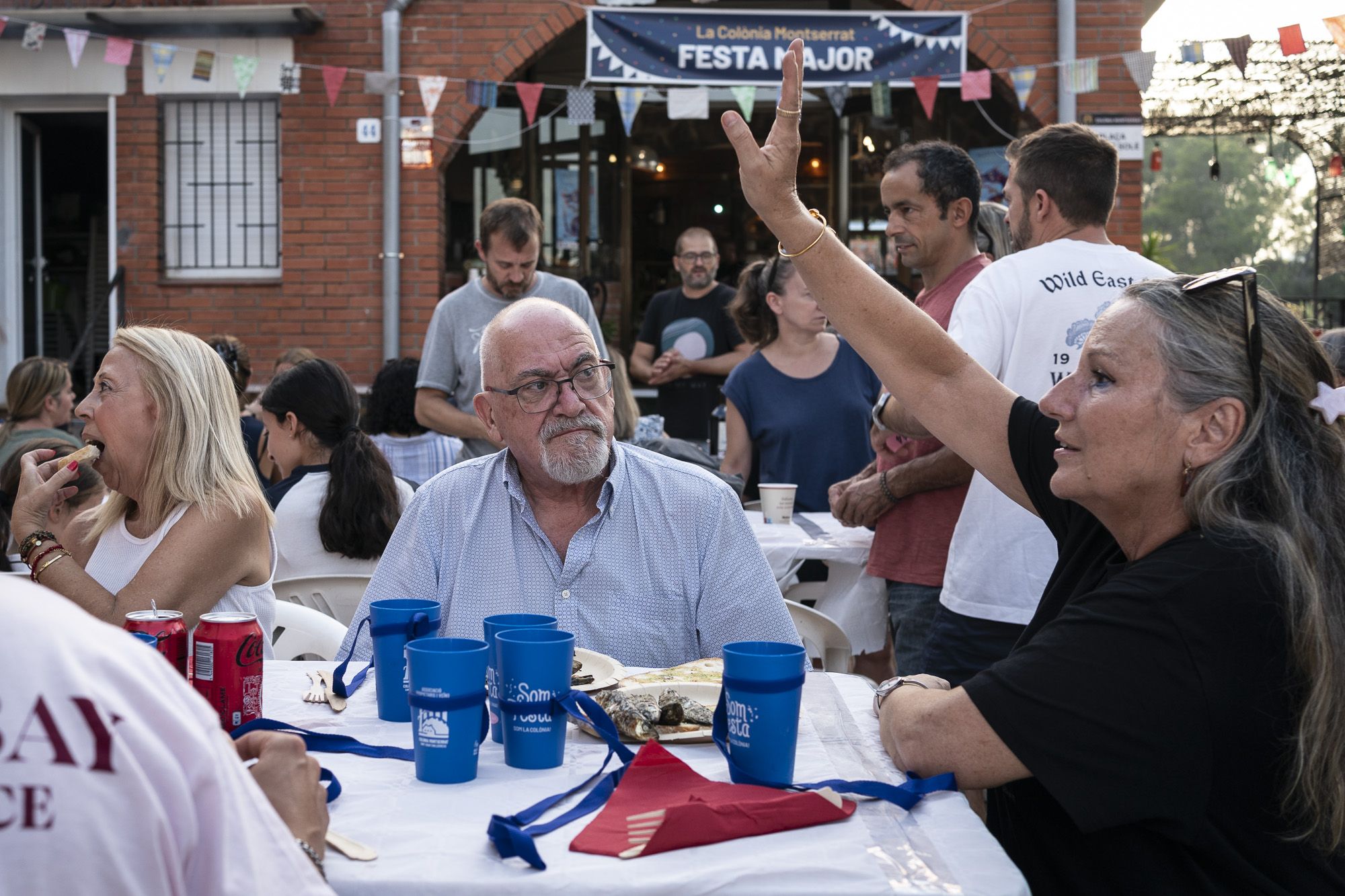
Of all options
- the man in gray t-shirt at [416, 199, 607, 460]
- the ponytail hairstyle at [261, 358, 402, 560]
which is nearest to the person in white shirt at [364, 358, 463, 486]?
the man in gray t-shirt at [416, 199, 607, 460]

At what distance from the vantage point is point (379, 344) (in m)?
8.70

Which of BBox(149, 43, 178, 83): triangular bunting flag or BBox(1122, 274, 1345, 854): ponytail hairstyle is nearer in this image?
BBox(1122, 274, 1345, 854): ponytail hairstyle

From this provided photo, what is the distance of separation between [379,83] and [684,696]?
24.3ft

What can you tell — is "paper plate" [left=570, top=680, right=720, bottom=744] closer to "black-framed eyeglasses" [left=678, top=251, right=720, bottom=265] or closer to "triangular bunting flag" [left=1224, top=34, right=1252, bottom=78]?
"black-framed eyeglasses" [left=678, top=251, right=720, bottom=265]

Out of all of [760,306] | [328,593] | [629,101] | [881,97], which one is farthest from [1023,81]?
[328,593]

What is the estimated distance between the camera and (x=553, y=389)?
259 centimetres

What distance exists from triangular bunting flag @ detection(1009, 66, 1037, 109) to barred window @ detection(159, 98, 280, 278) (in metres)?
5.38

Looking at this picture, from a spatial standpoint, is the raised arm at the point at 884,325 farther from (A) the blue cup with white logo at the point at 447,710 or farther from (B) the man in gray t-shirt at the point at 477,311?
(B) the man in gray t-shirt at the point at 477,311

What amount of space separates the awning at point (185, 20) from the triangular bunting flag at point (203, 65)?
0.83 ft

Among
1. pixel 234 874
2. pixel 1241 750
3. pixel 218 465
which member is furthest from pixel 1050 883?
pixel 218 465

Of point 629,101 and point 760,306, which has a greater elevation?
point 629,101

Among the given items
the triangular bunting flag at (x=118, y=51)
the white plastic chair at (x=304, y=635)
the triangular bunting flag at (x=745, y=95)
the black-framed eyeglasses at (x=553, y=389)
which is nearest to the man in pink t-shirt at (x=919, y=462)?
the black-framed eyeglasses at (x=553, y=389)

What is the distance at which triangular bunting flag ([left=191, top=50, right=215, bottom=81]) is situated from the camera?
819cm

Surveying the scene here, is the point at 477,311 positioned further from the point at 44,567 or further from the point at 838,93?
the point at 838,93
